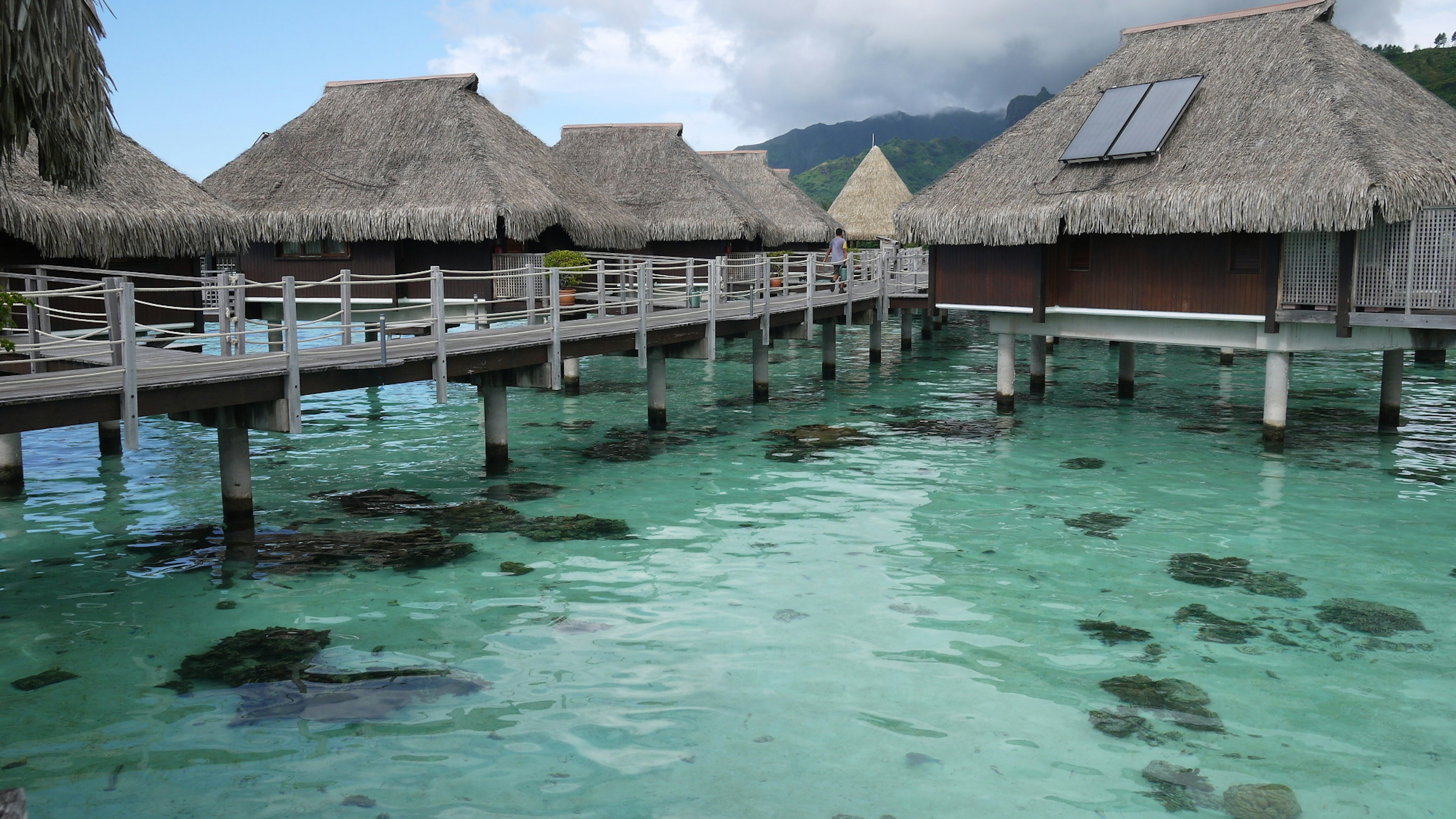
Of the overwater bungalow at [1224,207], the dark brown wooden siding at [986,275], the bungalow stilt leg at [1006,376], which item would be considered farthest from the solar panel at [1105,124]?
the bungalow stilt leg at [1006,376]

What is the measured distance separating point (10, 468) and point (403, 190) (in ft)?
36.1

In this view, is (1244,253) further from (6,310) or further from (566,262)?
(6,310)

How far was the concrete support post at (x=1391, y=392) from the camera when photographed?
17.4m

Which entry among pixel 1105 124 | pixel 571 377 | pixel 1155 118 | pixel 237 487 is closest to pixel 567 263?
pixel 571 377

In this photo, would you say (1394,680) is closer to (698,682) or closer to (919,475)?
(698,682)

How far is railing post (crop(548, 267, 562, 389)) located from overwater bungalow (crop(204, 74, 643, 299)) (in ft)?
26.5

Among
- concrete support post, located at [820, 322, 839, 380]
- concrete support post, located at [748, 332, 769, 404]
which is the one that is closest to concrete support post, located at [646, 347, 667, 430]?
concrete support post, located at [748, 332, 769, 404]

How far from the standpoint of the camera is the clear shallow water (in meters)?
6.48

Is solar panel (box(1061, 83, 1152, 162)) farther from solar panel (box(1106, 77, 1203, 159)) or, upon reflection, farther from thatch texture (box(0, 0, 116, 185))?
thatch texture (box(0, 0, 116, 185))

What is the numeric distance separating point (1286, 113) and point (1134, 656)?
35.9ft

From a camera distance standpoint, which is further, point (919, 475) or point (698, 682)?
point (919, 475)

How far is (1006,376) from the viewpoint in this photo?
64.7 ft

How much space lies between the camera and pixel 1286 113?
15.9m

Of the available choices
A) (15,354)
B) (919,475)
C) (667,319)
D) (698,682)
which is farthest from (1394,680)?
(15,354)
